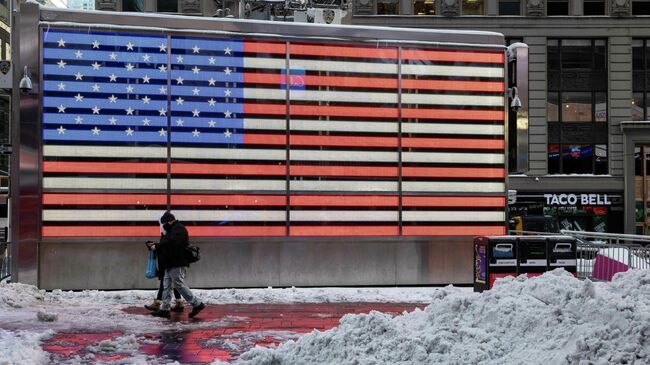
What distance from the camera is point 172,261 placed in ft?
38.1

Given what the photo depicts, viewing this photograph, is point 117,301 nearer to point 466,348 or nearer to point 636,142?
point 466,348

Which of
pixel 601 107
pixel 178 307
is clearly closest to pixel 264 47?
pixel 178 307

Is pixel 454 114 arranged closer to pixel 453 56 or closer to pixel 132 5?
pixel 453 56

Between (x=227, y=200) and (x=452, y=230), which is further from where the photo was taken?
(x=452, y=230)

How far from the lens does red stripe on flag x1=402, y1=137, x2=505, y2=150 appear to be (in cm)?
1546

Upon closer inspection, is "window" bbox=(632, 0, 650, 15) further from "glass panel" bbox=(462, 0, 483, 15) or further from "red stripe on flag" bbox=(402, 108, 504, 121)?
"red stripe on flag" bbox=(402, 108, 504, 121)

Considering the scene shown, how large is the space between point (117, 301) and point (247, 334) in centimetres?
401

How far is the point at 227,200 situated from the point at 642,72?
31411 millimetres

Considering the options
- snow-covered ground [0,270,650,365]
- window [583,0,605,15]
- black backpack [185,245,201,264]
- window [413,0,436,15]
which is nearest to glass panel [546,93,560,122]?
window [583,0,605,15]

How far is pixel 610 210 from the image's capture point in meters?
37.4

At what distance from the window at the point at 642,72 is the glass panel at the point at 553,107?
4.11 m

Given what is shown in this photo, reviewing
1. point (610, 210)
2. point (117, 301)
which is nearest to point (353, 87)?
point (117, 301)

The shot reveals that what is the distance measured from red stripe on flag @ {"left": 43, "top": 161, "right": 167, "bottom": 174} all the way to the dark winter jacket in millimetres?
3005

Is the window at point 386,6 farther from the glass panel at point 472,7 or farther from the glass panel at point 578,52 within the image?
the glass panel at point 578,52
